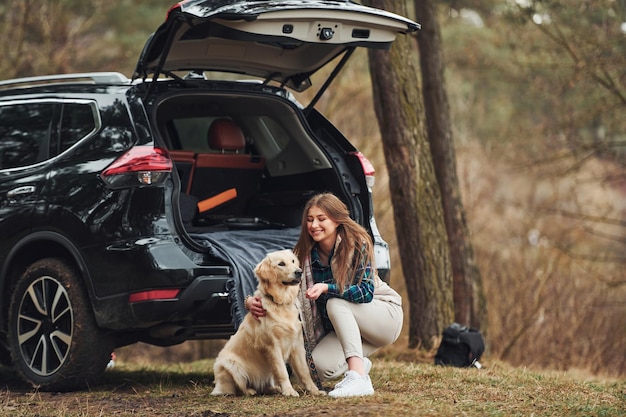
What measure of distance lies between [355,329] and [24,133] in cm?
275

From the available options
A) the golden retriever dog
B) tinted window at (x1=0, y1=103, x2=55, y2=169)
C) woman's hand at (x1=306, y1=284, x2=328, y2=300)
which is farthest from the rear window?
woman's hand at (x1=306, y1=284, x2=328, y2=300)

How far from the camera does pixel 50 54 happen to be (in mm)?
15953

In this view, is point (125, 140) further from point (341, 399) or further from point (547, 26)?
point (547, 26)

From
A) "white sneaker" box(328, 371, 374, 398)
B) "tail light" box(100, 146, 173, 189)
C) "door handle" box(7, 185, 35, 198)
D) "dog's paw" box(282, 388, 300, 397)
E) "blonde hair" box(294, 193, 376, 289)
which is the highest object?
"tail light" box(100, 146, 173, 189)

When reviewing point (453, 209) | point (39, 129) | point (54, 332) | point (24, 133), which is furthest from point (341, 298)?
point (453, 209)

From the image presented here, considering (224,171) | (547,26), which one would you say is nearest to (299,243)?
(224,171)

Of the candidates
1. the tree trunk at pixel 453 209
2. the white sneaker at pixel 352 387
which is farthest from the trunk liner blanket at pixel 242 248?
the tree trunk at pixel 453 209

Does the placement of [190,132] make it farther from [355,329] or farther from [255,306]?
[355,329]

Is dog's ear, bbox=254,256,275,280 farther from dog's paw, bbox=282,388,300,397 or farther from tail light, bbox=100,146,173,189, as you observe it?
tail light, bbox=100,146,173,189

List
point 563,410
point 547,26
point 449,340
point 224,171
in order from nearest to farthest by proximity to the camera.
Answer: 1. point 563,410
2. point 224,171
3. point 449,340
4. point 547,26

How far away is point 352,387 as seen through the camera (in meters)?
5.51

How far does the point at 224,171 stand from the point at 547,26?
7.80 metres

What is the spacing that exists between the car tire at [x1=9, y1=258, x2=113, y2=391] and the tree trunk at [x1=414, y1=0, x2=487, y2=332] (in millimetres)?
4841

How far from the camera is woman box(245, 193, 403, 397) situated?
564 cm
